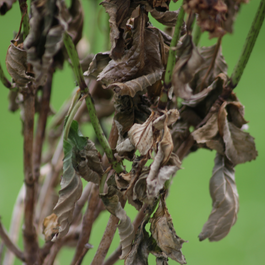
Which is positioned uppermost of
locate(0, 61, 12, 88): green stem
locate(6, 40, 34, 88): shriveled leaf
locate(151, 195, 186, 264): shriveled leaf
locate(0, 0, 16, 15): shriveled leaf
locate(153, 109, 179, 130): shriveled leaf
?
locate(0, 0, 16, 15): shriveled leaf

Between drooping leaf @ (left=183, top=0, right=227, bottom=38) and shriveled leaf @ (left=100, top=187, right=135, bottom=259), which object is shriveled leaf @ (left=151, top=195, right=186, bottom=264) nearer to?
shriveled leaf @ (left=100, top=187, right=135, bottom=259)

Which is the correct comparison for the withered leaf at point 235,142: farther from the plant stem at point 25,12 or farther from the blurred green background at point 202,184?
the blurred green background at point 202,184

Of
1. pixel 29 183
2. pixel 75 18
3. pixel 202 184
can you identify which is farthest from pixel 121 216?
pixel 202 184

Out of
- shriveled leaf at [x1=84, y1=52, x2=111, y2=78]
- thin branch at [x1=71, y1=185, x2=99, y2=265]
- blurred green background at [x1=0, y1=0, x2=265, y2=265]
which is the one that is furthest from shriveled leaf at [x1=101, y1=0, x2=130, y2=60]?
blurred green background at [x1=0, y1=0, x2=265, y2=265]

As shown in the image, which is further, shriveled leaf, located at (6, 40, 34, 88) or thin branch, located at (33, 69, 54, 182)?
thin branch, located at (33, 69, 54, 182)

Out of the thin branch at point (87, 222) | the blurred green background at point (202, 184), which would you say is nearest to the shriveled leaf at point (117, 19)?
the thin branch at point (87, 222)

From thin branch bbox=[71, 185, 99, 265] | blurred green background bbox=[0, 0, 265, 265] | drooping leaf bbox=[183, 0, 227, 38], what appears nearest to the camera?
drooping leaf bbox=[183, 0, 227, 38]
